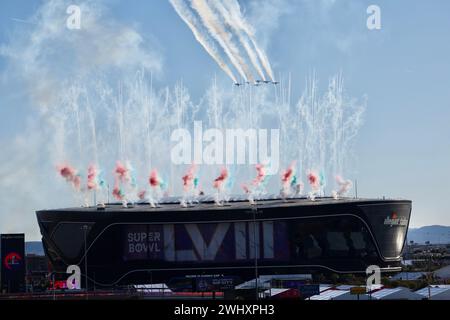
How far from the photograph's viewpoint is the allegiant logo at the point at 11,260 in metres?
145

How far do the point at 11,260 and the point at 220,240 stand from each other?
4348 centimetres

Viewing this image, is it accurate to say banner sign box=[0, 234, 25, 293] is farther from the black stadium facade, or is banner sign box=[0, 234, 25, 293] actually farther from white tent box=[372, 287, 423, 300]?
white tent box=[372, 287, 423, 300]

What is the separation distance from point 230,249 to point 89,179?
3138cm

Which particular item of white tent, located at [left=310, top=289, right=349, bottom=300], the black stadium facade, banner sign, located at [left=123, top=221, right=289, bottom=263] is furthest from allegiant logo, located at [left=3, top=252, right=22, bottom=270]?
white tent, located at [left=310, top=289, right=349, bottom=300]

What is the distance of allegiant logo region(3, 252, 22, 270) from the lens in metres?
145

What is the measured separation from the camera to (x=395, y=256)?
166250 mm

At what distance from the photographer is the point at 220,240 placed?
6683 inches

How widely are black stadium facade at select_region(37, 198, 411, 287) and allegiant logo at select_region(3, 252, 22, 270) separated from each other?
928 inches

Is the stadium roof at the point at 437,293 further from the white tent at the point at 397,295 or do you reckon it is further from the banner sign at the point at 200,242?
the banner sign at the point at 200,242

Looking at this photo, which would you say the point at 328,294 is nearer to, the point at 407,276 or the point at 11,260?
the point at 11,260

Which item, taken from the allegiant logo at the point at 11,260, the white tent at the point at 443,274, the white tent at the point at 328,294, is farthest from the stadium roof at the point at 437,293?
the allegiant logo at the point at 11,260

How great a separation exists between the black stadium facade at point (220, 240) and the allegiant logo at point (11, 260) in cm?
2357

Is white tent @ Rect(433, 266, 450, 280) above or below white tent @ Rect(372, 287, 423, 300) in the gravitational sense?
below
